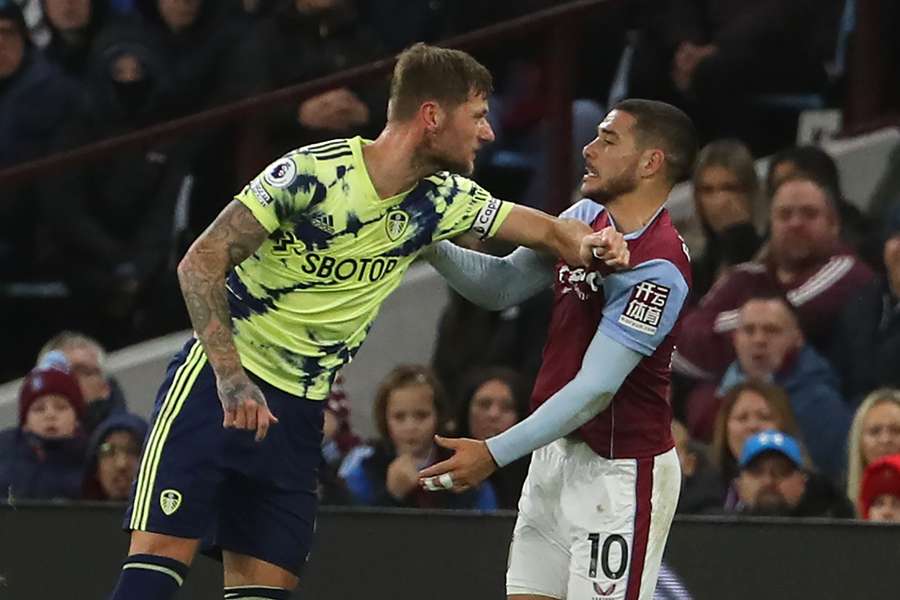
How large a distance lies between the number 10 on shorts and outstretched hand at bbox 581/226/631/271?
27.5 inches

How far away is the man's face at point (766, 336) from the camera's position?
8.34 m

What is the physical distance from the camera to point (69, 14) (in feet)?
35.3

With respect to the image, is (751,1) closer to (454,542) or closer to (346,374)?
(346,374)

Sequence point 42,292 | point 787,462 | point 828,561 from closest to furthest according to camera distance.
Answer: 1. point 828,561
2. point 787,462
3. point 42,292

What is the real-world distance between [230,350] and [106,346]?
4.70 m

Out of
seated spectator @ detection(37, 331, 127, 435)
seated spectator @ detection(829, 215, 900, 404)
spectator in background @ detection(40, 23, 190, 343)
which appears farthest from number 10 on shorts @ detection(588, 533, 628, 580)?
spectator in background @ detection(40, 23, 190, 343)

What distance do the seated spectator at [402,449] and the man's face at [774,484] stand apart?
39.5 inches

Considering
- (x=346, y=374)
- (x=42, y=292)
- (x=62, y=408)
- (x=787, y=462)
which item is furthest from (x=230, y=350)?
(x=42, y=292)

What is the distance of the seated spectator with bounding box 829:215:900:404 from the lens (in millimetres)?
8328

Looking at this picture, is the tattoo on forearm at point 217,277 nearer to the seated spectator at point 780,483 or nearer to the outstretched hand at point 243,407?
the outstretched hand at point 243,407

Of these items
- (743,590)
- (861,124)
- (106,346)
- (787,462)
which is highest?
(861,124)

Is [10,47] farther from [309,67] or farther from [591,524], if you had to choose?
[591,524]

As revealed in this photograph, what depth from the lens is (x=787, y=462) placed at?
767 cm

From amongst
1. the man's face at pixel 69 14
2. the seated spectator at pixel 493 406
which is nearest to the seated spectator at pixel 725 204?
the seated spectator at pixel 493 406
